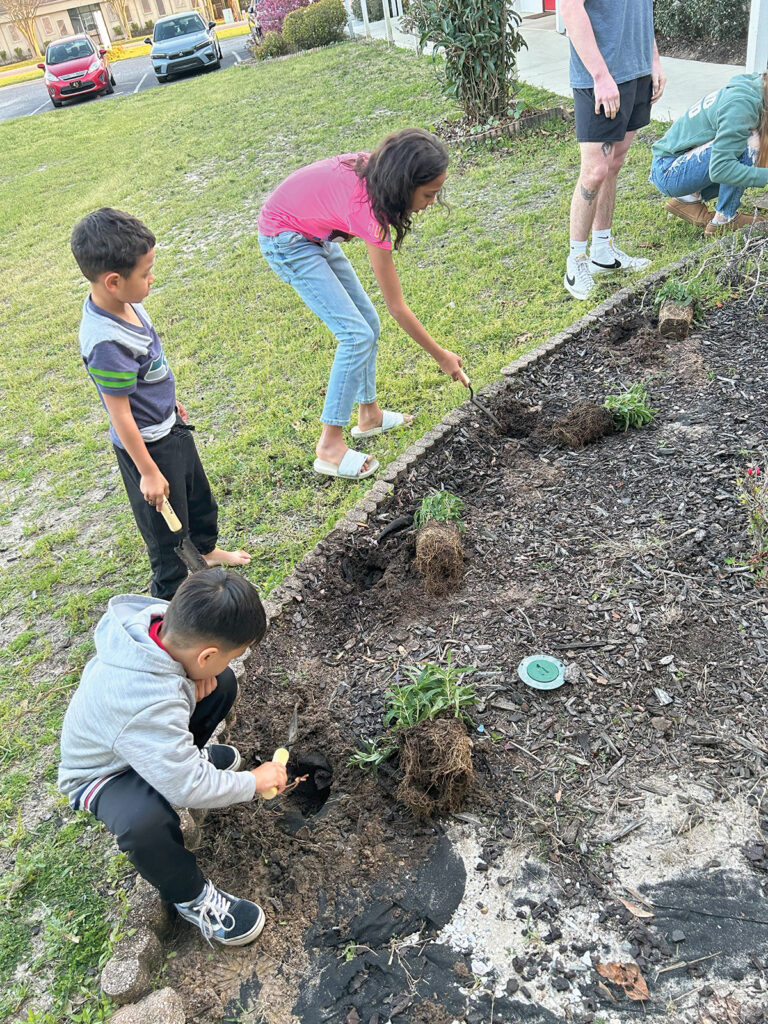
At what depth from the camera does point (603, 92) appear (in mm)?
4305

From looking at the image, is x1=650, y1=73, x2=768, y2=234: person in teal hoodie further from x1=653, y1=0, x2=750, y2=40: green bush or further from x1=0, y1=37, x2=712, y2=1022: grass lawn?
x1=653, y1=0, x2=750, y2=40: green bush

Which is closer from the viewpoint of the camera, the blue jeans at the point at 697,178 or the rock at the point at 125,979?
the rock at the point at 125,979

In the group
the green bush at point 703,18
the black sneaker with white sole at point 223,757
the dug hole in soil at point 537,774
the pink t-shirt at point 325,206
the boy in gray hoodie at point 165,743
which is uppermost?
the pink t-shirt at point 325,206

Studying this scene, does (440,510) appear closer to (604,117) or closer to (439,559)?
(439,559)

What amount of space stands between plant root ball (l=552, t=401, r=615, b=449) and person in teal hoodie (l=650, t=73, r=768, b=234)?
223 centimetres

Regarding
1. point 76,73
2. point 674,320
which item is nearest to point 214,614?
point 674,320

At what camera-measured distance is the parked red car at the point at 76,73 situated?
58.0 feet

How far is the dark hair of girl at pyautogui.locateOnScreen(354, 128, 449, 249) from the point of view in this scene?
2.82 meters

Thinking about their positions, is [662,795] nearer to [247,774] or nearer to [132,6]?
[247,774]

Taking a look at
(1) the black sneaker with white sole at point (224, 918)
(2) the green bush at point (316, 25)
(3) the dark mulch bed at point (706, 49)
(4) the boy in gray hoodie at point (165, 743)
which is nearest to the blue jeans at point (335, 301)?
(4) the boy in gray hoodie at point (165, 743)

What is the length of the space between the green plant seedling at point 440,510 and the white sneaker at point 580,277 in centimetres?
232

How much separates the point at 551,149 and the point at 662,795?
696cm

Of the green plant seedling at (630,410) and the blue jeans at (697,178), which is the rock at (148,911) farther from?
the blue jeans at (697,178)

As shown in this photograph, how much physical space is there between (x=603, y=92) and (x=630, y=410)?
2010 mm
